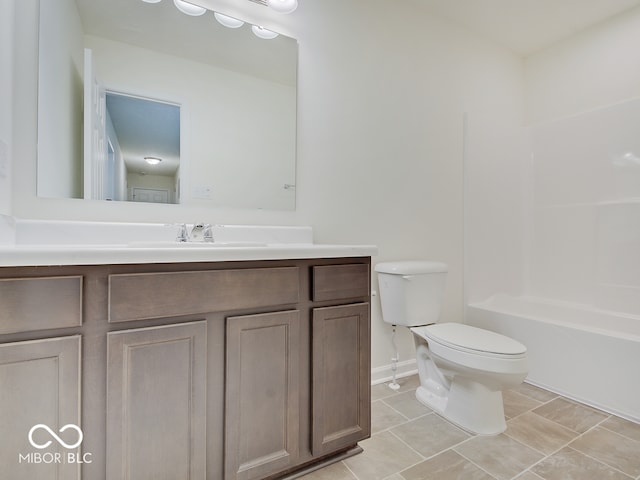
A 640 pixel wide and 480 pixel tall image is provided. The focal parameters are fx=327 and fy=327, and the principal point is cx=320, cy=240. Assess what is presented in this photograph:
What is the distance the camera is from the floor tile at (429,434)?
4.83 ft

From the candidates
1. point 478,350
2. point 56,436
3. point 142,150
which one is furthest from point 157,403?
point 478,350

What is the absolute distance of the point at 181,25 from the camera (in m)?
1.54

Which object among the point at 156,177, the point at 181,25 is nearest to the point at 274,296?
the point at 156,177

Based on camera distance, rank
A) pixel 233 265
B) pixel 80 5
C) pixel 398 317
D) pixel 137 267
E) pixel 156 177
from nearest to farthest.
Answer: pixel 137 267 < pixel 233 265 < pixel 80 5 < pixel 156 177 < pixel 398 317

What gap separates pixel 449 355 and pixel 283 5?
1969 mm

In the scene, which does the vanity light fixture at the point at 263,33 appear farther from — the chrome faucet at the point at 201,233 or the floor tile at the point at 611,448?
the floor tile at the point at 611,448

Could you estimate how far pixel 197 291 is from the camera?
0.99m

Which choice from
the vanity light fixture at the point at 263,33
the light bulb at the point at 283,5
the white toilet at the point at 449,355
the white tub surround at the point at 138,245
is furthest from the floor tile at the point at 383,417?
the light bulb at the point at 283,5

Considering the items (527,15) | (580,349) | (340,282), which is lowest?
(580,349)

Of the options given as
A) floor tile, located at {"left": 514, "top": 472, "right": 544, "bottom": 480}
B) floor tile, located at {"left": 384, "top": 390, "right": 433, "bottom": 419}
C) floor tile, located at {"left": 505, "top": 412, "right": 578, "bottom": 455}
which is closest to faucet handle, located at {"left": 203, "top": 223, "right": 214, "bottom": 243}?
floor tile, located at {"left": 384, "top": 390, "right": 433, "bottom": 419}

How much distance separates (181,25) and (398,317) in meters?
1.88

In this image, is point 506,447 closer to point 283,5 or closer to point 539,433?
point 539,433

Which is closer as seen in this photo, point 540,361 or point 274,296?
point 274,296

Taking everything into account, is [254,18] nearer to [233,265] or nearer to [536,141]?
[233,265]
